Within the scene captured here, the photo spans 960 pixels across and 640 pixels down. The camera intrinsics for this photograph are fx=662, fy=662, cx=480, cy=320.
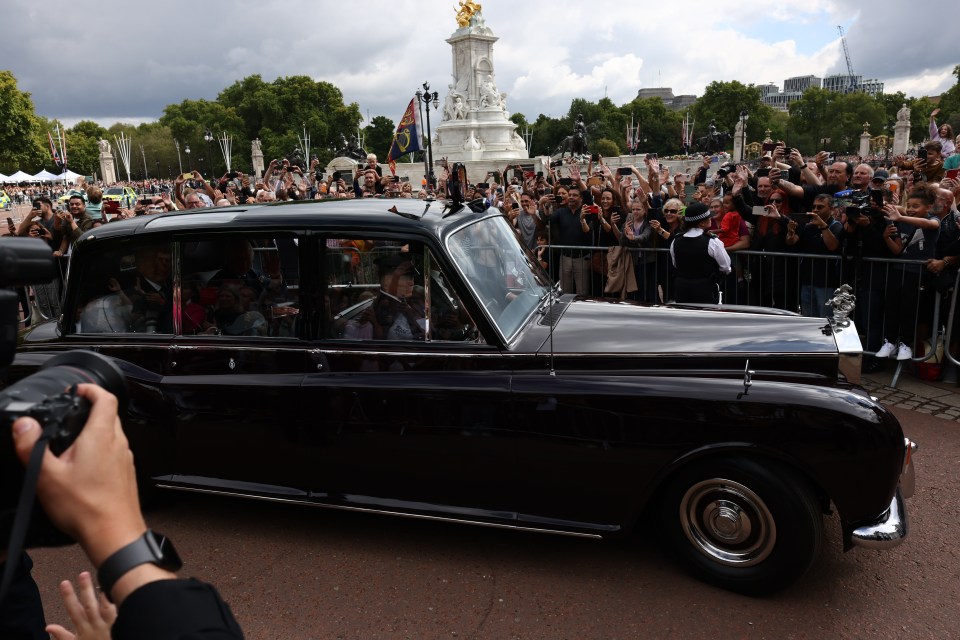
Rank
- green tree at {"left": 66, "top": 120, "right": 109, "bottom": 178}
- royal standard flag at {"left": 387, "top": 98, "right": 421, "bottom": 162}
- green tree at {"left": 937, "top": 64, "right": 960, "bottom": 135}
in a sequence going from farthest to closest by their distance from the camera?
green tree at {"left": 66, "top": 120, "right": 109, "bottom": 178}
green tree at {"left": 937, "top": 64, "right": 960, "bottom": 135}
royal standard flag at {"left": 387, "top": 98, "right": 421, "bottom": 162}

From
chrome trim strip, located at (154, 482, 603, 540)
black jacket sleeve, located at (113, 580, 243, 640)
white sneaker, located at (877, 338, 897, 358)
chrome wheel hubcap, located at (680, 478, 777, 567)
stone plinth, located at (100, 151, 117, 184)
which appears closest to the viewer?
black jacket sleeve, located at (113, 580, 243, 640)

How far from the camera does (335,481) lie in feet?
12.6

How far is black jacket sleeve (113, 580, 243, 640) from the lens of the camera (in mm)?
1062

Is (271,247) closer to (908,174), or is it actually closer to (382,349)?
(382,349)

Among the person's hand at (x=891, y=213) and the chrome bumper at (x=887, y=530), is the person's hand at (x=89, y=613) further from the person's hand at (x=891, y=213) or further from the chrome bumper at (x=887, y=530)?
the person's hand at (x=891, y=213)

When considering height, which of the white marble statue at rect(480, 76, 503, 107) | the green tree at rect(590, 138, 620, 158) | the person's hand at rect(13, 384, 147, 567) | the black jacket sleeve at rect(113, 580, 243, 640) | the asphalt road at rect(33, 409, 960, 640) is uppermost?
the white marble statue at rect(480, 76, 503, 107)

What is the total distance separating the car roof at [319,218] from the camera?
3830 mm

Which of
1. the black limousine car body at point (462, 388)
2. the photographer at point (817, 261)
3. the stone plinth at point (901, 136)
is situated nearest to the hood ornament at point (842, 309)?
the black limousine car body at point (462, 388)

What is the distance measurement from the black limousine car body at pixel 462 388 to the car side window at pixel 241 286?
0.5 inches

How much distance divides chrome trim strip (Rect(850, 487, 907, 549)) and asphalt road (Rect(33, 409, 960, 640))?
378 mm

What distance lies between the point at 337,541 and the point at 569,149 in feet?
187

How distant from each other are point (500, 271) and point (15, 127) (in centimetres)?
6788

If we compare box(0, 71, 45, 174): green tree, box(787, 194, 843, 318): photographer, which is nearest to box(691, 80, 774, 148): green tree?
box(0, 71, 45, 174): green tree

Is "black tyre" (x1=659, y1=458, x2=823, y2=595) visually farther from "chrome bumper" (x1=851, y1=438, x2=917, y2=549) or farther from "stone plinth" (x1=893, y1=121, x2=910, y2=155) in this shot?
"stone plinth" (x1=893, y1=121, x2=910, y2=155)
